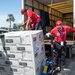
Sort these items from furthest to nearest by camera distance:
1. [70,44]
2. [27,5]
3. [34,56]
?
[27,5], [70,44], [34,56]

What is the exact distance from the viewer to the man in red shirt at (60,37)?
5.36 m

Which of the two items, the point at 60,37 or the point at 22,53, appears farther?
the point at 60,37

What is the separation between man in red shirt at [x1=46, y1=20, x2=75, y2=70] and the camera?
536 cm

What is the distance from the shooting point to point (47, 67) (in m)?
4.83

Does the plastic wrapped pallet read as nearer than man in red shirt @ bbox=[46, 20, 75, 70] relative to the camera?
Yes

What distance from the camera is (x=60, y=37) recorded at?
541 centimetres

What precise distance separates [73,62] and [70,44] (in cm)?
75

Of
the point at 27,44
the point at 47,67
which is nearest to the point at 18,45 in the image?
the point at 27,44

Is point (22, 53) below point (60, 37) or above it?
below

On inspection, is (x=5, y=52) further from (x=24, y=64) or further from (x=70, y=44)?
(x=70, y=44)

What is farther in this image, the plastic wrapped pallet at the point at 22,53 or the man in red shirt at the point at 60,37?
the man in red shirt at the point at 60,37

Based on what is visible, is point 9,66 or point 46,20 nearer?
point 9,66

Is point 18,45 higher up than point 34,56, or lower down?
higher up

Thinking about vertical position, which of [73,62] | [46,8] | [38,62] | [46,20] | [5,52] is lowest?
[73,62]
